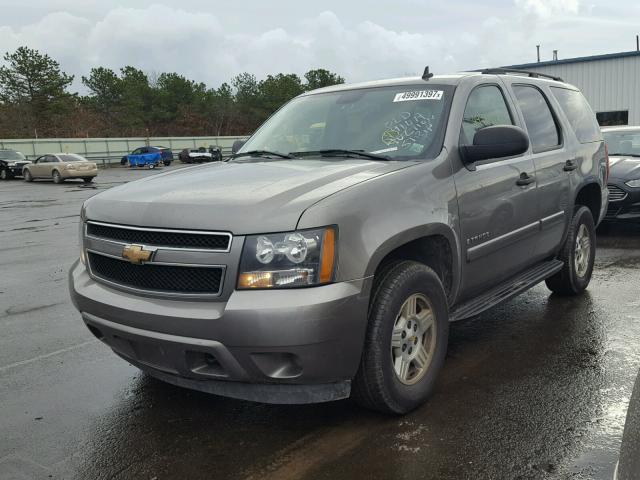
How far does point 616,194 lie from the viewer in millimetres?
8852

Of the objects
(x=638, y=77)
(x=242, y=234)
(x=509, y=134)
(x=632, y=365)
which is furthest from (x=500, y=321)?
(x=638, y=77)

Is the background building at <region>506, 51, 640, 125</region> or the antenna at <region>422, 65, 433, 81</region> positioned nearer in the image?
the antenna at <region>422, 65, 433, 81</region>

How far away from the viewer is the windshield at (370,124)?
3814mm

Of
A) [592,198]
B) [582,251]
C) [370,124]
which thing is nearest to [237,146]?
[370,124]

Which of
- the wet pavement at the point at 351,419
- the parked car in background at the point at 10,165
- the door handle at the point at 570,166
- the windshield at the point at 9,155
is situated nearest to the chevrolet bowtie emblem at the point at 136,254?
the wet pavement at the point at 351,419

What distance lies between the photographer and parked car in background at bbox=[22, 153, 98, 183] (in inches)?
1118

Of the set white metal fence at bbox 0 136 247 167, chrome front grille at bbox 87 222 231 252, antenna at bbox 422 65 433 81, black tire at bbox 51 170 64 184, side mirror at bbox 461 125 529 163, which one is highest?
white metal fence at bbox 0 136 247 167

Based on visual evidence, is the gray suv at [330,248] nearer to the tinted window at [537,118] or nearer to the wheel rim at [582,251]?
the tinted window at [537,118]

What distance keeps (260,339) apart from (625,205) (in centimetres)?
770

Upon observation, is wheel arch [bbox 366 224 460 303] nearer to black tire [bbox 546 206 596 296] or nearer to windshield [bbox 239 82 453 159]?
windshield [bbox 239 82 453 159]

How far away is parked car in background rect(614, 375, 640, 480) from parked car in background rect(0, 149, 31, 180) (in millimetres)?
34064

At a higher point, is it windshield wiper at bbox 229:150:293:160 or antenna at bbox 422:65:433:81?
antenna at bbox 422:65:433:81

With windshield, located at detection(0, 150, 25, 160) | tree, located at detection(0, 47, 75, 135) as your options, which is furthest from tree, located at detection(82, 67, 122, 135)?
windshield, located at detection(0, 150, 25, 160)

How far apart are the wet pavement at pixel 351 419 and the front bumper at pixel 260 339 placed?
0.34 meters
